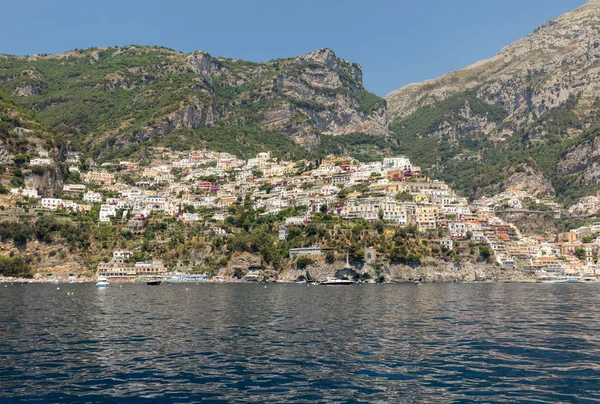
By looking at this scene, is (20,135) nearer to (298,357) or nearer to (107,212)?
(107,212)

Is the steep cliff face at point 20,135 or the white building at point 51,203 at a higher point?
the steep cliff face at point 20,135

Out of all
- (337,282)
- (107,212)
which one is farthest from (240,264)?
(107,212)

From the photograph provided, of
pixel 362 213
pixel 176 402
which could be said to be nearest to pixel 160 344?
pixel 176 402

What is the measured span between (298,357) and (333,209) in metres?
130

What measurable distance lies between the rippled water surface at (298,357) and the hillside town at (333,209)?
286ft

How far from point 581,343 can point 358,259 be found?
93799 millimetres

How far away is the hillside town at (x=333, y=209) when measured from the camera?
142250mm

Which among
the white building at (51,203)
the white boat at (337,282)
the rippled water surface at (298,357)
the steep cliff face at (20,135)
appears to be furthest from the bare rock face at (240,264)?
the rippled water surface at (298,357)

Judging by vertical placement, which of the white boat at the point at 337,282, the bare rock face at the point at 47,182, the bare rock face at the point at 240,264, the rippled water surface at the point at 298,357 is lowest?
the rippled water surface at the point at 298,357

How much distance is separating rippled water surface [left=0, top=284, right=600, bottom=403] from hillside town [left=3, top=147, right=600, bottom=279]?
87204 millimetres

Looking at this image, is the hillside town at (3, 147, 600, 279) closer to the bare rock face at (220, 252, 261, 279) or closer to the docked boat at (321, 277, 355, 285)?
the bare rock face at (220, 252, 261, 279)

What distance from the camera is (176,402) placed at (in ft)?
62.7

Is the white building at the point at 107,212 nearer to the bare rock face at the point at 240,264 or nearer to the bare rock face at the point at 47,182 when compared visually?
the bare rock face at the point at 47,182

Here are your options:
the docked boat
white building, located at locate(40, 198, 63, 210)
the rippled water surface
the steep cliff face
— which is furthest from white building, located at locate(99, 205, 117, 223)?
the rippled water surface
